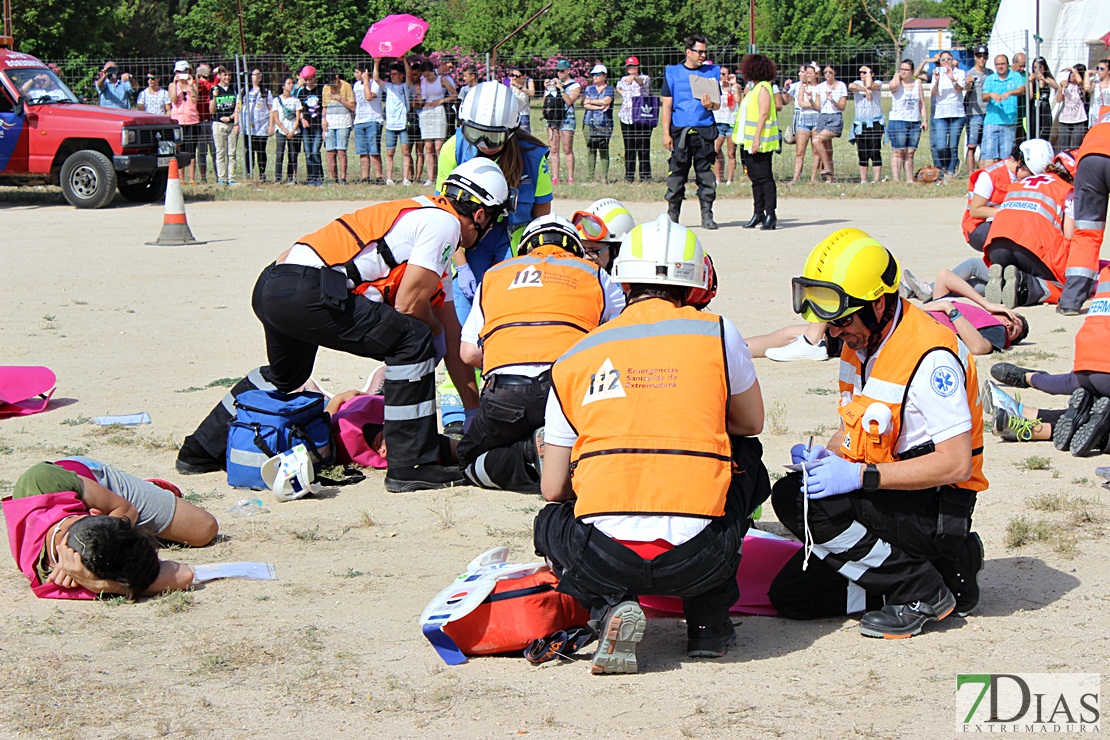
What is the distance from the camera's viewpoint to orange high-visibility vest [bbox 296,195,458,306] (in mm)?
6469

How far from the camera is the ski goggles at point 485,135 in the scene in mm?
7703

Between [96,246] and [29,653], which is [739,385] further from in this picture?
[96,246]

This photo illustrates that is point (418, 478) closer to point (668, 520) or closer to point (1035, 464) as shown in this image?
point (668, 520)

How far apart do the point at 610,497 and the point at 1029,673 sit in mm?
1496

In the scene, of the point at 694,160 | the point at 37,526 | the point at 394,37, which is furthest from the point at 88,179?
the point at 37,526

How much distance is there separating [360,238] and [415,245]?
11.0 inches

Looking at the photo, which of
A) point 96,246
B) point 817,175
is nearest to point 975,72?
point 817,175

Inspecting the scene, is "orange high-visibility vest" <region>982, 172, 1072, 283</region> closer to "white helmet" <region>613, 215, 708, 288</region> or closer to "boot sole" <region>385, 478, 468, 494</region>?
"boot sole" <region>385, 478, 468, 494</region>

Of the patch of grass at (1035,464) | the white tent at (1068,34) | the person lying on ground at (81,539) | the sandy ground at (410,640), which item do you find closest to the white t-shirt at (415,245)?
the sandy ground at (410,640)

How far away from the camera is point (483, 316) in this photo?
6648mm

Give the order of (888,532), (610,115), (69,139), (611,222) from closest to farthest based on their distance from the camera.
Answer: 1. (888,532)
2. (611,222)
3. (69,139)
4. (610,115)

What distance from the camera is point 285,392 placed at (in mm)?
6949

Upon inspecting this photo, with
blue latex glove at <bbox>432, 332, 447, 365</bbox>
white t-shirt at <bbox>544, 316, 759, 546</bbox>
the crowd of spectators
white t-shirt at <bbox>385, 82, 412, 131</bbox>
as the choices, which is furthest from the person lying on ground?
white t-shirt at <bbox>385, 82, 412, 131</bbox>

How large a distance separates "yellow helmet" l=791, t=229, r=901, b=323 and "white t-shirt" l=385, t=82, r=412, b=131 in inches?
648
